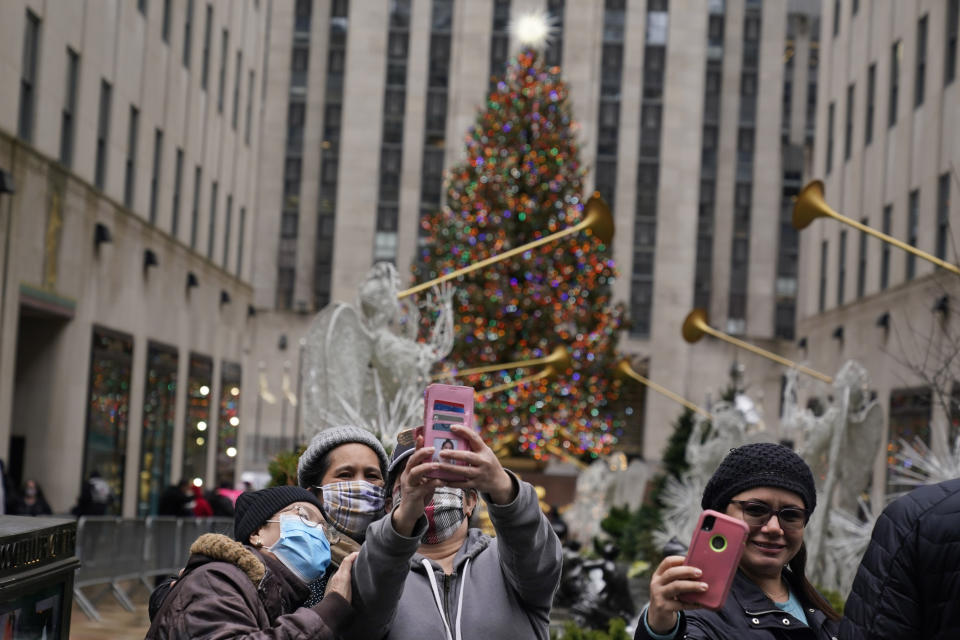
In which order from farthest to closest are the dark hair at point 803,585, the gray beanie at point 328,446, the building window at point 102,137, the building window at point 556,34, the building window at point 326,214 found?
the building window at point 326,214 → the building window at point 556,34 → the building window at point 102,137 → the gray beanie at point 328,446 → the dark hair at point 803,585

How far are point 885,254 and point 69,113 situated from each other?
2001 cm

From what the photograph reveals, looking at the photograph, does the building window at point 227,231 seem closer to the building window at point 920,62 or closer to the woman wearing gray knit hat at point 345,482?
the building window at point 920,62

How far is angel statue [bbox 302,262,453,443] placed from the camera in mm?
11828

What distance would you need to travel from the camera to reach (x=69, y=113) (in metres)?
24.0

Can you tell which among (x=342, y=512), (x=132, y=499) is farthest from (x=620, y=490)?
(x=342, y=512)

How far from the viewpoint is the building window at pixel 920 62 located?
30.7 meters

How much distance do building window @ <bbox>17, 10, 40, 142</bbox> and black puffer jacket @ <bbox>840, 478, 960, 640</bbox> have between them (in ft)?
66.9

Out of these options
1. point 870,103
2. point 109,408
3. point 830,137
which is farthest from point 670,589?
point 830,137

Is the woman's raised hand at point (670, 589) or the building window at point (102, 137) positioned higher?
the building window at point (102, 137)


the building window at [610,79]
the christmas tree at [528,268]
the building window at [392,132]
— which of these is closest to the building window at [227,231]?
the christmas tree at [528,268]

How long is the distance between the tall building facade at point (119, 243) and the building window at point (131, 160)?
0.04m

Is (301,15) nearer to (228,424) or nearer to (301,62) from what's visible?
(301,62)

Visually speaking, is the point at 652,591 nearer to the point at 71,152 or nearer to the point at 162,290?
the point at 71,152

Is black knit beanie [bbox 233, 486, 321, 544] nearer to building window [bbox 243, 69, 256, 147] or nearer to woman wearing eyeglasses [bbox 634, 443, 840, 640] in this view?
woman wearing eyeglasses [bbox 634, 443, 840, 640]
